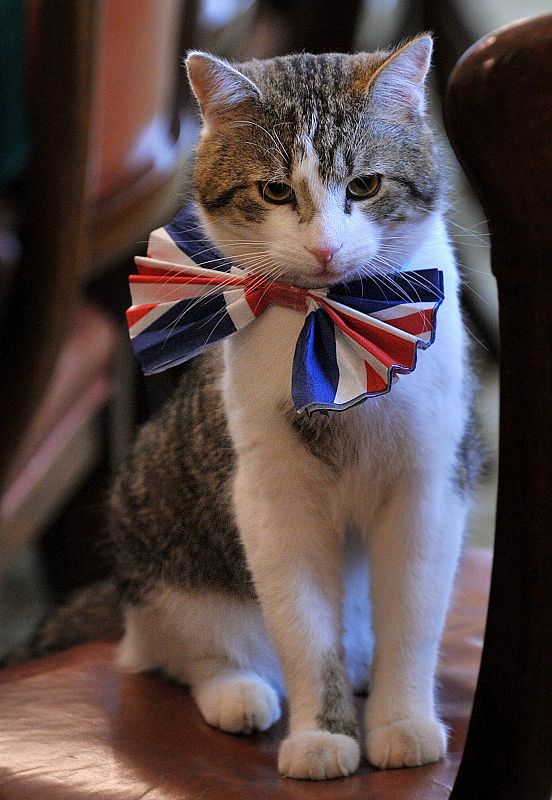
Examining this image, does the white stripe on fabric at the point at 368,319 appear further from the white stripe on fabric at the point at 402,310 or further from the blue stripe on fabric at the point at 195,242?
the blue stripe on fabric at the point at 195,242

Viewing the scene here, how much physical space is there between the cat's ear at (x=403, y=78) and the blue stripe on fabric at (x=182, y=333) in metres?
0.24

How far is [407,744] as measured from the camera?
33.0 inches

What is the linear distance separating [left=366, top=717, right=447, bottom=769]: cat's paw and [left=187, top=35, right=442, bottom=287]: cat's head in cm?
41

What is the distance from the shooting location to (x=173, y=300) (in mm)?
892

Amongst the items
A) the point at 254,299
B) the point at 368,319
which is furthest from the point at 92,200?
the point at 368,319

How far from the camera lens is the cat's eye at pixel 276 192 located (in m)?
0.88

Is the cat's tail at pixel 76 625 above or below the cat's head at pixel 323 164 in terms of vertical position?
below

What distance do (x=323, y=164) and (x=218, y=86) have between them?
0.49ft

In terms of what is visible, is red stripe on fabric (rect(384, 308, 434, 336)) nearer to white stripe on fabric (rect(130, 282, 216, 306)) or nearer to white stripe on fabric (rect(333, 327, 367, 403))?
white stripe on fabric (rect(333, 327, 367, 403))

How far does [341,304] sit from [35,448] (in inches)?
34.6

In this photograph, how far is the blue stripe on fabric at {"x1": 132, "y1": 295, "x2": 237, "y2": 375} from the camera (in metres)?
0.87

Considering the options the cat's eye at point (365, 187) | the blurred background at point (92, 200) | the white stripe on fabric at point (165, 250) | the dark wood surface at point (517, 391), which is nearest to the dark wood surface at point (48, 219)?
the blurred background at point (92, 200)

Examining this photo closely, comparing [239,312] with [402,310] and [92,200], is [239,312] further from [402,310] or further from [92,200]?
[92,200]

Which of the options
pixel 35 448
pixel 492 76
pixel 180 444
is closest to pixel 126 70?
pixel 35 448
